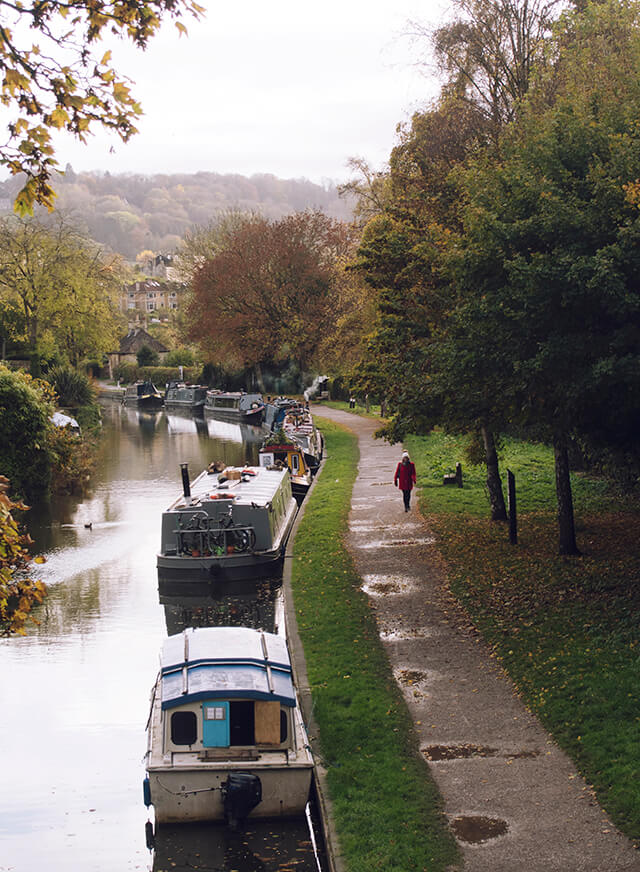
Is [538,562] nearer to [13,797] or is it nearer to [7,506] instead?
[13,797]

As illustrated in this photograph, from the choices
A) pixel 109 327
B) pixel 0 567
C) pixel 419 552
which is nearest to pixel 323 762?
pixel 0 567

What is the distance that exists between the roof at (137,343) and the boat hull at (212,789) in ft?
344

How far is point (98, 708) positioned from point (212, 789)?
5.42 meters

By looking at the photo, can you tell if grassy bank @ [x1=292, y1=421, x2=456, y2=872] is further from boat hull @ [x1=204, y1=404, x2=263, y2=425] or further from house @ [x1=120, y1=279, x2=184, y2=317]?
house @ [x1=120, y1=279, x2=184, y2=317]

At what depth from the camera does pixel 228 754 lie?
11.4 m

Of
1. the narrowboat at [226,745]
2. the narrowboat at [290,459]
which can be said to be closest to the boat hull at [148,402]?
the narrowboat at [290,459]

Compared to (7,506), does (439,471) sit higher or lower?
lower

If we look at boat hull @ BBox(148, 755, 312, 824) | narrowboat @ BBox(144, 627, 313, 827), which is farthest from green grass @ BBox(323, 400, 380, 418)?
boat hull @ BBox(148, 755, 312, 824)

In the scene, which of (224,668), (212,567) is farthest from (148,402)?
(224,668)

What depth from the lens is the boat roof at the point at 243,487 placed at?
24.7 metres

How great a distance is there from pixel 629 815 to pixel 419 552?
505 inches

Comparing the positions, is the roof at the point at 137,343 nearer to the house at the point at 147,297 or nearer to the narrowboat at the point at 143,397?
the narrowboat at the point at 143,397

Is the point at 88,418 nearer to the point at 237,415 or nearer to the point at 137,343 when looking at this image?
the point at 237,415

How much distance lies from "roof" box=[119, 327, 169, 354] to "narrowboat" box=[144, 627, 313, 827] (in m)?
104
